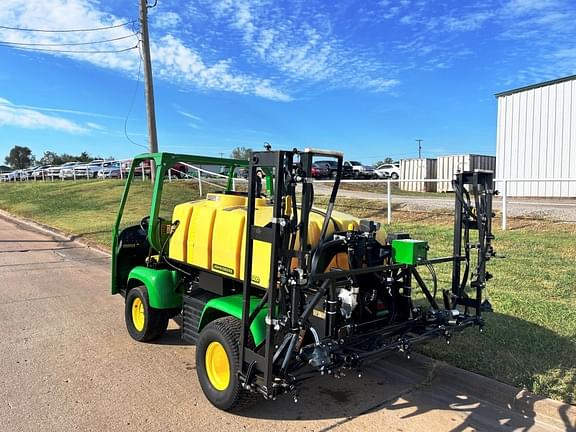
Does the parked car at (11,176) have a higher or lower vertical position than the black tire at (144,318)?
higher

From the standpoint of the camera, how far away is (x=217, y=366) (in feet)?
11.9

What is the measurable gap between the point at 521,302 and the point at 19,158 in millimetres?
109117

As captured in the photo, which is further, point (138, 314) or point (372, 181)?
point (372, 181)

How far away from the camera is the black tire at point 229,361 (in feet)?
11.0

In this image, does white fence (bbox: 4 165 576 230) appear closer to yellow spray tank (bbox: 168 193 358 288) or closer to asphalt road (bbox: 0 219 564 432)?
yellow spray tank (bbox: 168 193 358 288)

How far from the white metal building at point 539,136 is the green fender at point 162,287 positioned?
16.4 metres

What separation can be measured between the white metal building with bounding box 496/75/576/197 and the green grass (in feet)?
28.4

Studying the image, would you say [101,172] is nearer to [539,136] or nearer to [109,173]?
[109,173]

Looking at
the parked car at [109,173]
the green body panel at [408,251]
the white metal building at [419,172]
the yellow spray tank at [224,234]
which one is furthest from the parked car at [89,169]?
the green body panel at [408,251]

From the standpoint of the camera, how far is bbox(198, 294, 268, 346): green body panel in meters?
3.31

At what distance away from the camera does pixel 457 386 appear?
396 centimetres

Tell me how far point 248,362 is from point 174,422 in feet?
2.41

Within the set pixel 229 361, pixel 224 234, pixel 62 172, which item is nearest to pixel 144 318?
pixel 224 234

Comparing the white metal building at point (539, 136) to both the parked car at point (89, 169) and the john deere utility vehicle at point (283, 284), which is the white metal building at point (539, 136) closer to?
the john deere utility vehicle at point (283, 284)
